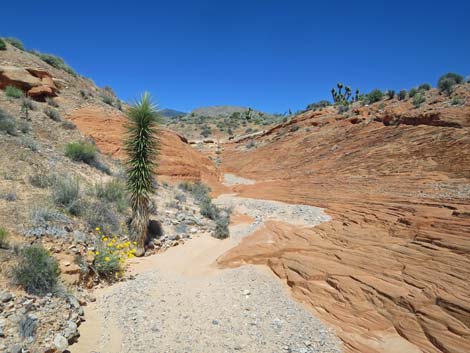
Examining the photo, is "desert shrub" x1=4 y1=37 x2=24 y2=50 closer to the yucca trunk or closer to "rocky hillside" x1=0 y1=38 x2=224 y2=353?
"rocky hillside" x1=0 y1=38 x2=224 y2=353

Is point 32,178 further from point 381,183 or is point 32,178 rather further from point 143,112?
point 381,183

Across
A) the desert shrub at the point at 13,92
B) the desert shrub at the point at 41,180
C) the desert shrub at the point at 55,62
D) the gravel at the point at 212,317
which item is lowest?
the gravel at the point at 212,317

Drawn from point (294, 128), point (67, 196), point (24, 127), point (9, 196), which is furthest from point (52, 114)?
point (294, 128)

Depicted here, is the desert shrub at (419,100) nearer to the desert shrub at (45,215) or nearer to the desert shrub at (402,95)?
the desert shrub at (402,95)

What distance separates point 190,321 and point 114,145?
38.6 ft

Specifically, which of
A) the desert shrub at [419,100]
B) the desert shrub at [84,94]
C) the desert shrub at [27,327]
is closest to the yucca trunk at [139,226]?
the desert shrub at [27,327]

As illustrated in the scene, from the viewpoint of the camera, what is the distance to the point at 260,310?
217 inches

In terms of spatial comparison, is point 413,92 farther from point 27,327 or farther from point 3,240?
point 27,327

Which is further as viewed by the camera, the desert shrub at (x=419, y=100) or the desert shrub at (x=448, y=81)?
the desert shrub at (x=448, y=81)

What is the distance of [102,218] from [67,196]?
1.02 m

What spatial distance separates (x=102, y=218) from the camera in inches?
312

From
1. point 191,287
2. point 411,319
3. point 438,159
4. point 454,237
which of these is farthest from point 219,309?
point 438,159

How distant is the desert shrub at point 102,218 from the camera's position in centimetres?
769

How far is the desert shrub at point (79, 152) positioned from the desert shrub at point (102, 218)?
3531 mm
